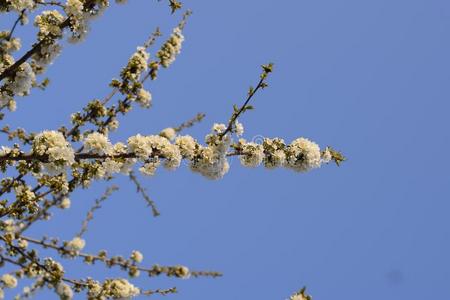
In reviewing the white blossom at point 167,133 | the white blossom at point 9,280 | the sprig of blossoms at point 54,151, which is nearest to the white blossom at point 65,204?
the white blossom at point 9,280

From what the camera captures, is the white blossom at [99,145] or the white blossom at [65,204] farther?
the white blossom at [65,204]

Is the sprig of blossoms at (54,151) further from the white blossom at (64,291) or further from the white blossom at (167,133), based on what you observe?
the white blossom at (167,133)

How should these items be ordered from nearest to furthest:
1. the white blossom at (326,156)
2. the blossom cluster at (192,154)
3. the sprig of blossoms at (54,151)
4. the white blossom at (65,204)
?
the sprig of blossoms at (54,151) < the blossom cluster at (192,154) < the white blossom at (326,156) < the white blossom at (65,204)

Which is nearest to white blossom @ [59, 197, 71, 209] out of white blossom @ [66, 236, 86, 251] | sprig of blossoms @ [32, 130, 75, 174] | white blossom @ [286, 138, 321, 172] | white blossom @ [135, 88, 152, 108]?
white blossom @ [66, 236, 86, 251]

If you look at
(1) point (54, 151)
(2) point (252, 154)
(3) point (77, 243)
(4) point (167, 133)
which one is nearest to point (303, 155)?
(2) point (252, 154)

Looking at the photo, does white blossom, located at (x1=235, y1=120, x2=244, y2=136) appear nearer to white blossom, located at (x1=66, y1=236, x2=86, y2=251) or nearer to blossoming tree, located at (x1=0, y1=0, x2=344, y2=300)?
blossoming tree, located at (x1=0, y1=0, x2=344, y2=300)

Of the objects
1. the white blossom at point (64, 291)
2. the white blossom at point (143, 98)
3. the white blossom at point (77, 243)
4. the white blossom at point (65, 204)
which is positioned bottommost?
the white blossom at point (64, 291)

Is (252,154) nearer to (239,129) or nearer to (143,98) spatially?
(239,129)

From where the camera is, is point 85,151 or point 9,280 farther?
point 9,280

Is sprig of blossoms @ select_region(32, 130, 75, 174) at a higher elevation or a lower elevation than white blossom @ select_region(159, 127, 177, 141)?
lower

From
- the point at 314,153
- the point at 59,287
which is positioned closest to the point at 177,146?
the point at 314,153

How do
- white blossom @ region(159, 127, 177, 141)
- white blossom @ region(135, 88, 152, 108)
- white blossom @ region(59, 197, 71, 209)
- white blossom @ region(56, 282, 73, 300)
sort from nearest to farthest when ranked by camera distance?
white blossom @ region(56, 282, 73, 300) < white blossom @ region(135, 88, 152, 108) < white blossom @ region(159, 127, 177, 141) < white blossom @ region(59, 197, 71, 209)

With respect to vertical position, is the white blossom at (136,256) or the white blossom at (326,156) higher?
the white blossom at (326,156)

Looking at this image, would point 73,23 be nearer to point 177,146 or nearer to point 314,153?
point 177,146
